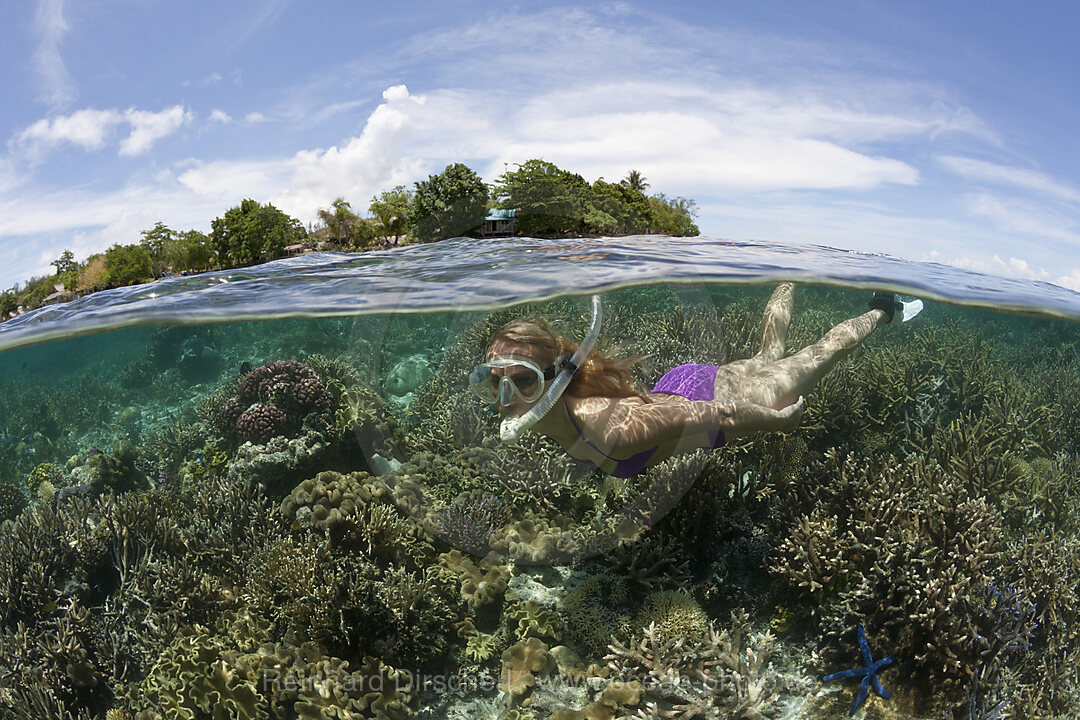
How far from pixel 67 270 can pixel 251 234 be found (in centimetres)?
2156

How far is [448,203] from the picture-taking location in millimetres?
42125

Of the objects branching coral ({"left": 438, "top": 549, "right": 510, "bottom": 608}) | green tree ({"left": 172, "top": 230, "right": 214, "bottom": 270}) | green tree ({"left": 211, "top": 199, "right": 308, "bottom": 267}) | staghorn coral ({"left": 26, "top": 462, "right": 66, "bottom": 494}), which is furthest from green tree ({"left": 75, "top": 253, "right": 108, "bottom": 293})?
branching coral ({"left": 438, "top": 549, "right": 510, "bottom": 608})

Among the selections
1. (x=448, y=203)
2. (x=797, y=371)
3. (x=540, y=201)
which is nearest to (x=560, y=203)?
(x=540, y=201)

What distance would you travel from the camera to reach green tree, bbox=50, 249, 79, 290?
45.4 metres

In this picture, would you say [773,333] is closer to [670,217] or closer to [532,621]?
[532,621]

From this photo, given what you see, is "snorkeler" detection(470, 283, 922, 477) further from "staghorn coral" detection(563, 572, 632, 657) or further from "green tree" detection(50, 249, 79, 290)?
"green tree" detection(50, 249, 79, 290)

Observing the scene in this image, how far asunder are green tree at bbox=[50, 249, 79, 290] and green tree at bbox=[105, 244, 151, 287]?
6742mm

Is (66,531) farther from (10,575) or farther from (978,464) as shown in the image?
(978,464)

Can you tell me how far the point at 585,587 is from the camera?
→ 15.2 feet

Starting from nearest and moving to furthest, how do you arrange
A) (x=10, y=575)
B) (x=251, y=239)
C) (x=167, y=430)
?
(x=10, y=575)
(x=167, y=430)
(x=251, y=239)

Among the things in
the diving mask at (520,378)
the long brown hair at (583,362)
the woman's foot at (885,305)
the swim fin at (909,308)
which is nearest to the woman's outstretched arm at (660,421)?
the long brown hair at (583,362)

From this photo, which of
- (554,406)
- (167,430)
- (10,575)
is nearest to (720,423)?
(554,406)

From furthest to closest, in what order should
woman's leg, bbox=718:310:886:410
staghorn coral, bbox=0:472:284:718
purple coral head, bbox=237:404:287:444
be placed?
purple coral head, bbox=237:404:287:444 < staghorn coral, bbox=0:472:284:718 < woman's leg, bbox=718:310:886:410

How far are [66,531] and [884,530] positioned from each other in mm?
8864
